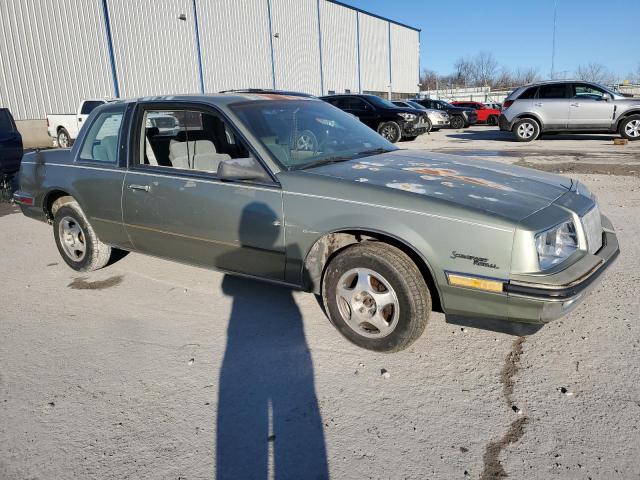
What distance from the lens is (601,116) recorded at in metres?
14.1

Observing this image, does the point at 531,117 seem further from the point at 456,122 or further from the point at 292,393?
the point at 292,393

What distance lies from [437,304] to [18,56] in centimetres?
2071

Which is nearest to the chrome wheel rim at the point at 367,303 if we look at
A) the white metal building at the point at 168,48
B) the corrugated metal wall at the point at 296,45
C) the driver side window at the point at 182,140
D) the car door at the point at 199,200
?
the car door at the point at 199,200

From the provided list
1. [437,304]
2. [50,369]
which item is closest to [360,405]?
[437,304]

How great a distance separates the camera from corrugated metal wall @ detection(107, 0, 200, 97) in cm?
2158

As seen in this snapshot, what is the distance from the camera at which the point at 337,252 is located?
313cm

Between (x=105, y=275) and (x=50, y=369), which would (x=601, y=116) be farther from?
(x=50, y=369)

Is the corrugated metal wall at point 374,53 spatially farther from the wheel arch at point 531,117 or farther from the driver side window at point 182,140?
the driver side window at point 182,140

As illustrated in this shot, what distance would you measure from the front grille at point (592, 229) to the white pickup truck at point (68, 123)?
17.3m

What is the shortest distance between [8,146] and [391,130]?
438 inches

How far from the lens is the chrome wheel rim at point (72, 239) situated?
183 inches

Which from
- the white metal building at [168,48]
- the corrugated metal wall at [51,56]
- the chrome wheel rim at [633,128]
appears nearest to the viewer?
the chrome wheel rim at [633,128]

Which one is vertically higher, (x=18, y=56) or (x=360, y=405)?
(x=18, y=56)

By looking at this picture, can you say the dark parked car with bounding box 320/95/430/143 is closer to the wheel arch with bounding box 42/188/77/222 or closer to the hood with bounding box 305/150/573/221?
the wheel arch with bounding box 42/188/77/222
